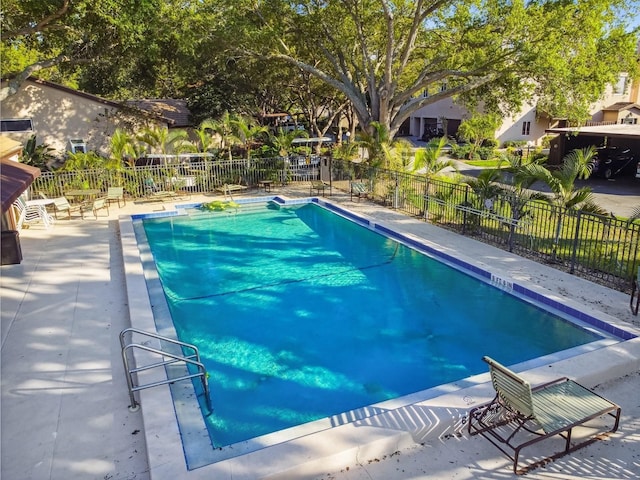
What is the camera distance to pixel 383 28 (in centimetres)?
2334

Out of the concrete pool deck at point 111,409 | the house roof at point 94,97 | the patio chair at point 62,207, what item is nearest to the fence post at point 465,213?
the concrete pool deck at point 111,409

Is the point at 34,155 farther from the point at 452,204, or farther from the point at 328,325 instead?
the point at 452,204

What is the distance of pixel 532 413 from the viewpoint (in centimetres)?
503

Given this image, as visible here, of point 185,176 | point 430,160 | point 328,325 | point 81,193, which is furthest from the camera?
point 185,176

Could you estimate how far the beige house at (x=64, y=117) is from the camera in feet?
73.5

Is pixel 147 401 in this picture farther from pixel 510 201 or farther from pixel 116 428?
pixel 510 201

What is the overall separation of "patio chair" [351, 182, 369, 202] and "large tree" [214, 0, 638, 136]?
4.93 metres

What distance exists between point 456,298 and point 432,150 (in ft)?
22.9

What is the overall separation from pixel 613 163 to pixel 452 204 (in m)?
16.5

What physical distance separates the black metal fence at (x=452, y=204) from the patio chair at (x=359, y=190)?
8.4 inches

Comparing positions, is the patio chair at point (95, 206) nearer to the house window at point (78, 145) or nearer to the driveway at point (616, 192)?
the house window at point (78, 145)

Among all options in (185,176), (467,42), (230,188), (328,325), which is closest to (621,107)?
(467,42)

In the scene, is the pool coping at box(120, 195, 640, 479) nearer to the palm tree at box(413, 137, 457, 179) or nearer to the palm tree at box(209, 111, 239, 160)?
the palm tree at box(413, 137, 457, 179)

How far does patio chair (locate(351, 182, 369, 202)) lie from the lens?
61.3 ft
